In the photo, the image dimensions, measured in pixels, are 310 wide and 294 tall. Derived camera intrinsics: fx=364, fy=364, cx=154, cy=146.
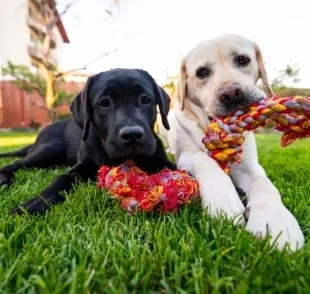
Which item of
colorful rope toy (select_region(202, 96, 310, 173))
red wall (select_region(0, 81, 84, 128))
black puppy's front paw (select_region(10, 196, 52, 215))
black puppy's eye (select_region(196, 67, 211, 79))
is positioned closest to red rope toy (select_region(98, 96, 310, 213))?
colorful rope toy (select_region(202, 96, 310, 173))

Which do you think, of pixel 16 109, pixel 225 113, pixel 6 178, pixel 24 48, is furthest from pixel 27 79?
pixel 225 113

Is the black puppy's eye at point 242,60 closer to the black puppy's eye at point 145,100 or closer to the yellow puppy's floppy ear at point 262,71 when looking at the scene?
the yellow puppy's floppy ear at point 262,71

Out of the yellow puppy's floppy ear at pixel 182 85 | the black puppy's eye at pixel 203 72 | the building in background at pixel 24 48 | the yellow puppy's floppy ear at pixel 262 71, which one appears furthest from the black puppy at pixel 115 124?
the building in background at pixel 24 48

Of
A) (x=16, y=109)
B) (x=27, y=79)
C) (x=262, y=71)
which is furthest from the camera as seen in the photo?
(x=16, y=109)

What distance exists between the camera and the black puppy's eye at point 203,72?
9.55ft

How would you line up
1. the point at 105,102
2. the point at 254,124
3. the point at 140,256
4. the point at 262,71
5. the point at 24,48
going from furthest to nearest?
the point at 24,48
the point at 262,71
the point at 105,102
the point at 254,124
the point at 140,256

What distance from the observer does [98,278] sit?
3.72 ft

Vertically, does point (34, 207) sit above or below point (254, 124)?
below

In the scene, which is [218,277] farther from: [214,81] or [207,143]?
[214,81]

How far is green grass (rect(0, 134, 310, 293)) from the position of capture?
110 cm

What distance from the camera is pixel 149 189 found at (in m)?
2.09

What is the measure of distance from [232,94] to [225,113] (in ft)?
0.45

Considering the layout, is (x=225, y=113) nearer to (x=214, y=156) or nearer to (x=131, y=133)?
(x=214, y=156)

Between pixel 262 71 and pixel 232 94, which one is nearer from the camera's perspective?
pixel 232 94
